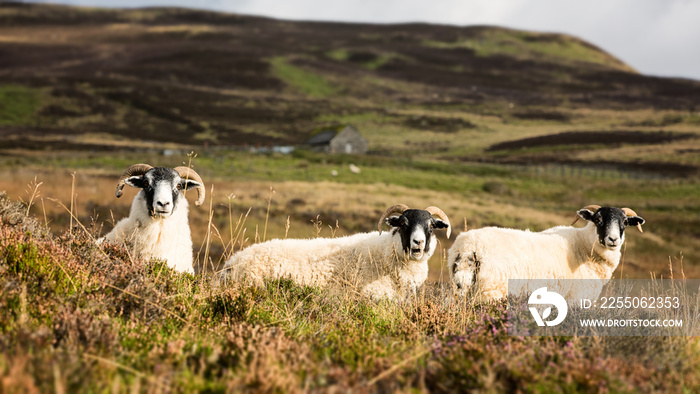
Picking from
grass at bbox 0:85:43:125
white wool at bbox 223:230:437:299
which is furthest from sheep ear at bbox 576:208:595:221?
grass at bbox 0:85:43:125

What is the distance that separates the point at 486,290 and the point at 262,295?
4.82 m

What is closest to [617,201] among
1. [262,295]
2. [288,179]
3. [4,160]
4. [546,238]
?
[288,179]

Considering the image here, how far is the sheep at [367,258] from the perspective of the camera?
9062mm

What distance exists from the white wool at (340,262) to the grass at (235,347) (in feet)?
11.8

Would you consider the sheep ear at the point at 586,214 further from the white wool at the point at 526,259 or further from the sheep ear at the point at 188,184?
the sheep ear at the point at 188,184

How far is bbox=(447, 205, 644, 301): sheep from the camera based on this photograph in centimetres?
944

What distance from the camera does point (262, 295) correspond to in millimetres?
5910

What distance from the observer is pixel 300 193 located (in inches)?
1558

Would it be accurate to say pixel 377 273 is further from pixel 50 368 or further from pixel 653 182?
pixel 653 182

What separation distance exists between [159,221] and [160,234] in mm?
201

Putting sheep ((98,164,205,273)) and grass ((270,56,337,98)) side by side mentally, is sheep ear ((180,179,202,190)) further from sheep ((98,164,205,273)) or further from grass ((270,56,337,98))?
grass ((270,56,337,98))

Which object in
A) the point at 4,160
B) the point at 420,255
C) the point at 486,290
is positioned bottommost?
the point at 4,160

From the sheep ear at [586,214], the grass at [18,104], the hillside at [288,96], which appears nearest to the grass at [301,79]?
the hillside at [288,96]

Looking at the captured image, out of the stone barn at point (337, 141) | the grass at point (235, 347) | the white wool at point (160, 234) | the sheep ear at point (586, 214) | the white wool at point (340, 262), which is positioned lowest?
the stone barn at point (337, 141)
